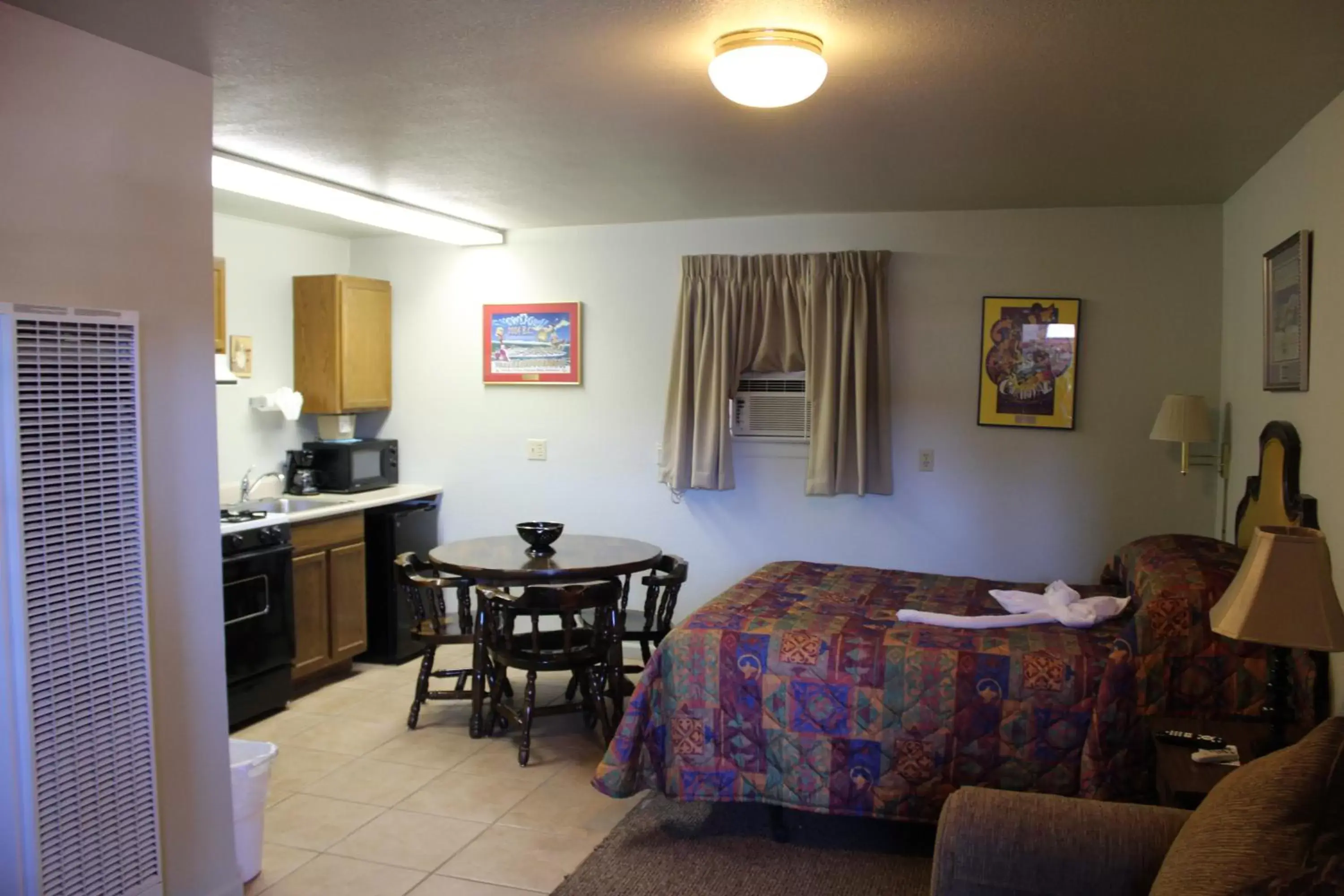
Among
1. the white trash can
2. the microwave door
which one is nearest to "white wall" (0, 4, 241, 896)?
the white trash can

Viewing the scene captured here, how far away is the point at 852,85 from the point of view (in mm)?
2832

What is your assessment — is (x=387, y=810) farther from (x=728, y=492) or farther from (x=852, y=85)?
(x=852, y=85)

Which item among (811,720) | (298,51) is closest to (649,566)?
(811,720)

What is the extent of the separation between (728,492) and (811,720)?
7.30 feet

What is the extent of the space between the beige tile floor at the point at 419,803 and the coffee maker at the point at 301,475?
117 centimetres

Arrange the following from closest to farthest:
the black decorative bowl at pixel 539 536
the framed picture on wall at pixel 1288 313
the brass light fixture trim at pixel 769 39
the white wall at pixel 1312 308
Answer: the brass light fixture trim at pixel 769 39, the white wall at pixel 1312 308, the framed picture on wall at pixel 1288 313, the black decorative bowl at pixel 539 536

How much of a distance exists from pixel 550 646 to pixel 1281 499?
9.44 ft

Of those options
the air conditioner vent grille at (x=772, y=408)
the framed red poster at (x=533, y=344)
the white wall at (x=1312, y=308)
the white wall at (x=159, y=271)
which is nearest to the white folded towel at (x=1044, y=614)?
the white wall at (x=1312, y=308)

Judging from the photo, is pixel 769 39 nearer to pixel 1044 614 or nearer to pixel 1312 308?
pixel 1312 308

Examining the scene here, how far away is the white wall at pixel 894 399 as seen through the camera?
460 cm

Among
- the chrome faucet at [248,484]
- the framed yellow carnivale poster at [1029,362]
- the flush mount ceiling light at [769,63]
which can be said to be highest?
the flush mount ceiling light at [769,63]

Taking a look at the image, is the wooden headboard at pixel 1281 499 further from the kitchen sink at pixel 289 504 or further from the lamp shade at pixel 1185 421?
the kitchen sink at pixel 289 504

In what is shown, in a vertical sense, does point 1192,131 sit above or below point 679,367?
above

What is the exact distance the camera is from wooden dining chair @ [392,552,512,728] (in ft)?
13.7
